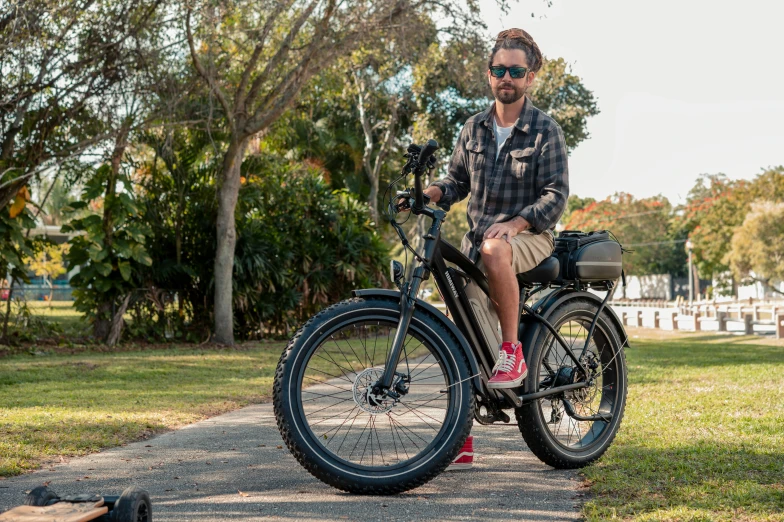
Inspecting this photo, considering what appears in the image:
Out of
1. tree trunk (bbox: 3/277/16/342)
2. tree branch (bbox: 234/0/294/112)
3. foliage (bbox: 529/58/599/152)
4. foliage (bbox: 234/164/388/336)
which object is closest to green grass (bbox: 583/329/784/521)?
tree branch (bbox: 234/0/294/112)

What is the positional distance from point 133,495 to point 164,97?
12312 millimetres

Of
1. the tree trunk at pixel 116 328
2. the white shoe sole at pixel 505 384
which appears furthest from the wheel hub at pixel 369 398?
the tree trunk at pixel 116 328

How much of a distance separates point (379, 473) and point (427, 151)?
1.52 m

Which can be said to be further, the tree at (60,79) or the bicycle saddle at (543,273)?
the tree at (60,79)

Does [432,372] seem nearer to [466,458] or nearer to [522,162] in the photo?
[466,458]

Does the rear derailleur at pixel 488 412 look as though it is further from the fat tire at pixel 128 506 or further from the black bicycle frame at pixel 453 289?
the fat tire at pixel 128 506

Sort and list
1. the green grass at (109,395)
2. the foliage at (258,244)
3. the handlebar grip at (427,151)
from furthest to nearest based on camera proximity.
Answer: the foliage at (258,244) → the green grass at (109,395) → the handlebar grip at (427,151)

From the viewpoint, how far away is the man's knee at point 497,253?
4.45 meters

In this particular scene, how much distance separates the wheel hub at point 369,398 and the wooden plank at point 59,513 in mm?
1477

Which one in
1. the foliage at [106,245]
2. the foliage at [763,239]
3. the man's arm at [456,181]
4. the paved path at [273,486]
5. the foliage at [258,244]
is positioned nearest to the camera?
the paved path at [273,486]

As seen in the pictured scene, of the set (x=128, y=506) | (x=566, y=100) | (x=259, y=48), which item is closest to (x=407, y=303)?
(x=128, y=506)

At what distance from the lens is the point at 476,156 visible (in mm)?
4895

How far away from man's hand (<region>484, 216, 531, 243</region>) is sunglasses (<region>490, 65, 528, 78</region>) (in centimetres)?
75

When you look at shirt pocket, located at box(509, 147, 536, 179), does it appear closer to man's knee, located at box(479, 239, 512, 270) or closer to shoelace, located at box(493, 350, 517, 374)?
man's knee, located at box(479, 239, 512, 270)
